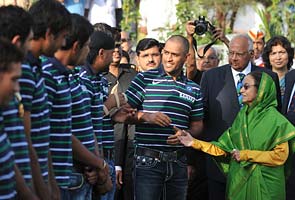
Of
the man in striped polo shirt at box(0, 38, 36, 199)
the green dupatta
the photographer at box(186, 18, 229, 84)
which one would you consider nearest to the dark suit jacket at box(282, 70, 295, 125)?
the photographer at box(186, 18, 229, 84)

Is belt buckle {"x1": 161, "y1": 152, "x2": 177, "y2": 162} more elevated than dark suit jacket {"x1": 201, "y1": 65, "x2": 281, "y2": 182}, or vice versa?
dark suit jacket {"x1": 201, "y1": 65, "x2": 281, "y2": 182}

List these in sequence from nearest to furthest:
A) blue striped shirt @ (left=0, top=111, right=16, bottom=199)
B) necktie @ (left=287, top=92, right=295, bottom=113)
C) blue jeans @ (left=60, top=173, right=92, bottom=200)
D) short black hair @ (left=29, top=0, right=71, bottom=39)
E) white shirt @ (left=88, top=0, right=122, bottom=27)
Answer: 1. blue striped shirt @ (left=0, top=111, right=16, bottom=199)
2. short black hair @ (left=29, top=0, right=71, bottom=39)
3. blue jeans @ (left=60, top=173, right=92, bottom=200)
4. necktie @ (left=287, top=92, right=295, bottom=113)
5. white shirt @ (left=88, top=0, right=122, bottom=27)

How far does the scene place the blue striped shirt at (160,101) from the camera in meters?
7.10

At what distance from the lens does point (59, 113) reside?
195 inches

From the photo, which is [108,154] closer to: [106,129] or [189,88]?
[106,129]

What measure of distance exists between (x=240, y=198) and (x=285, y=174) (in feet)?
1.81

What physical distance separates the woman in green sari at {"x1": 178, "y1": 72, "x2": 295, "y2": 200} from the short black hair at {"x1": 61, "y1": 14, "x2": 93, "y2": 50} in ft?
7.87

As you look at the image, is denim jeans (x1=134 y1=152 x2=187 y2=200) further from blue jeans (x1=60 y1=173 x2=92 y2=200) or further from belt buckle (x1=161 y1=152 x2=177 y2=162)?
blue jeans (x1=60 y1=173 x2=92 y2=200)

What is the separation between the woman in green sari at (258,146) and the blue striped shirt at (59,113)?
2.53 meters

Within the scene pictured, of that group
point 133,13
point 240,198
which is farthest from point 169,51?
point 133,13

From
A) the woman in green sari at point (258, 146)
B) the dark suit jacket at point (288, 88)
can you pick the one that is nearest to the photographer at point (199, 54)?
the dark suit jacket at point (288, 88)

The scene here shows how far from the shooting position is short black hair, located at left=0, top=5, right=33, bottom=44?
13.9ft

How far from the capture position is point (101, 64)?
6242 mm

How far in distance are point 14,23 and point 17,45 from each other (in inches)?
5.1
